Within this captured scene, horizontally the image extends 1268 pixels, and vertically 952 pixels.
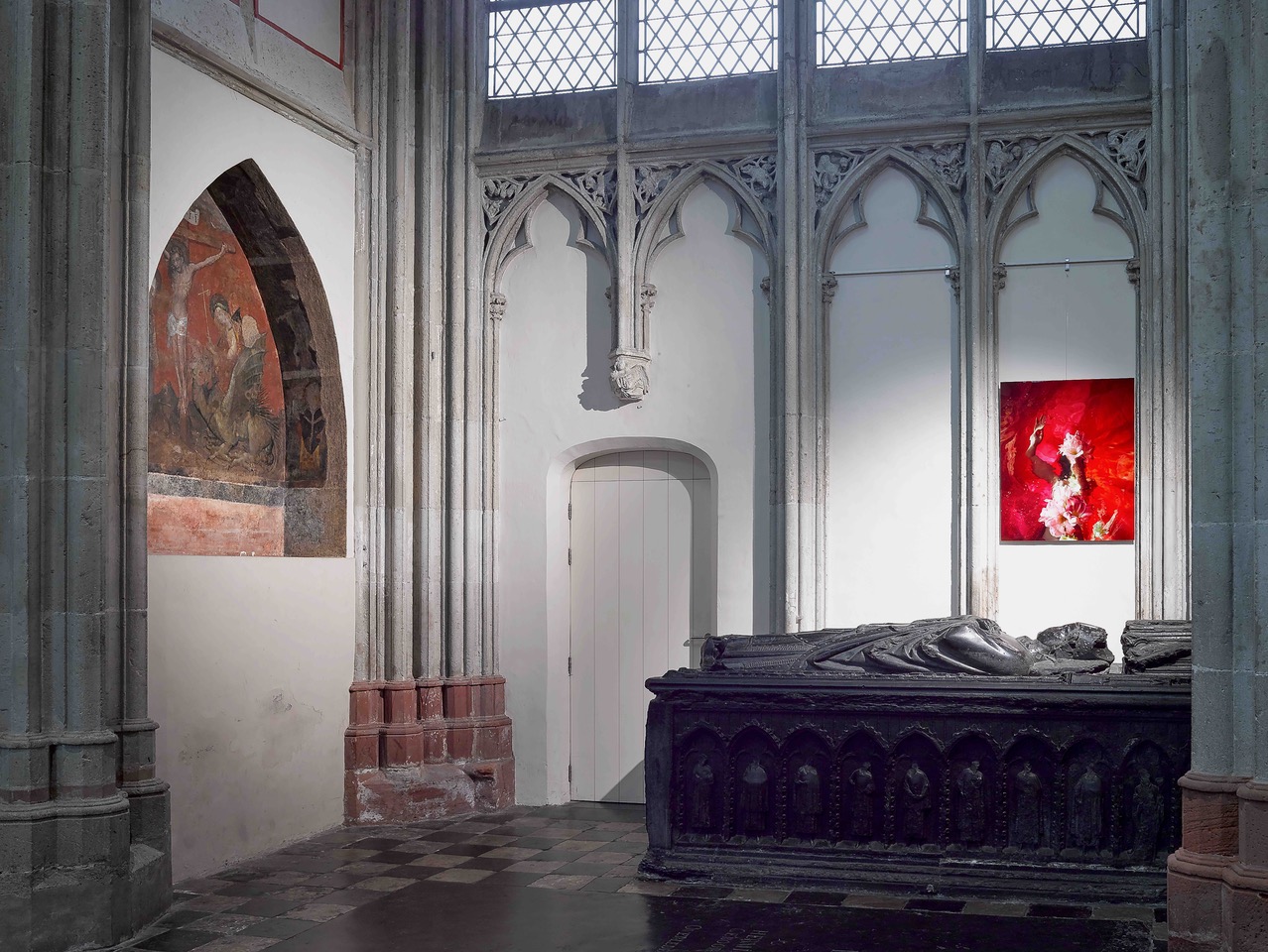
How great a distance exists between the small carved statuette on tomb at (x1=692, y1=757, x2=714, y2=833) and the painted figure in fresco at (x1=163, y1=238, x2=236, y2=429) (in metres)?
3.03

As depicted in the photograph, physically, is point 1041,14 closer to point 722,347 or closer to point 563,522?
point 722,347

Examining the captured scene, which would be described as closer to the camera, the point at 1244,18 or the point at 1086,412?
the point at 1244,18

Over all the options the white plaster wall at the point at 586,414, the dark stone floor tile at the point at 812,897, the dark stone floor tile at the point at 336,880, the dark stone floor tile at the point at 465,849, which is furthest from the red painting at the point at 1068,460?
the dark stone floor tile at the point at 336,880

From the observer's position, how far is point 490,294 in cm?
881

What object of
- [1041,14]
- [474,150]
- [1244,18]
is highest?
[1041,14]

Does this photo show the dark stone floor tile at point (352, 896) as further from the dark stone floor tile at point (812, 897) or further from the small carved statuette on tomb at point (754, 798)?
the small carved statuette on tomb at point (754, 798)

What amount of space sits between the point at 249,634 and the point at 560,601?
2.16 m

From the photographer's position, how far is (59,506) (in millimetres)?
Answer: 5594

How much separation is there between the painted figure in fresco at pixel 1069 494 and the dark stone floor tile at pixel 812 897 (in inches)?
102

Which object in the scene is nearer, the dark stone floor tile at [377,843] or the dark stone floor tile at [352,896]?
the dark stone floor tile at [352,896]

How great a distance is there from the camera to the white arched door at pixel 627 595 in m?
8.62

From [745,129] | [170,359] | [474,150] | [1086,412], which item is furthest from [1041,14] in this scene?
[170,359]

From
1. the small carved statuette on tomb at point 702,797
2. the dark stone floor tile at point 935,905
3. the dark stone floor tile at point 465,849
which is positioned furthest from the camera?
the dark stone floor tile at point 465,849

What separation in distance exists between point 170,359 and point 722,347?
3188 mm
